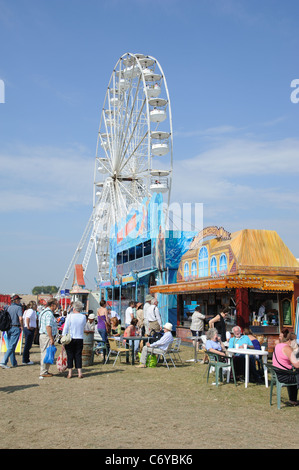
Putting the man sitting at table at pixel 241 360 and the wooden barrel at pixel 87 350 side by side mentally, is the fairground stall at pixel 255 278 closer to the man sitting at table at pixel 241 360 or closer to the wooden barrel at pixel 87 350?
the man sitting at table at pixel 241 360

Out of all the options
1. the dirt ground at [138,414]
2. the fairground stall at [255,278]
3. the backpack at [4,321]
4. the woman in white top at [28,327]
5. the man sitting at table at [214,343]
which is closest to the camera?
the dirt ground at [138,414]

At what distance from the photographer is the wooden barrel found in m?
10.6

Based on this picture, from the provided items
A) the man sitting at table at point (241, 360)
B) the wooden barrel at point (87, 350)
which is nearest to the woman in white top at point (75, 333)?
the wooden barrel at point (87, 350)

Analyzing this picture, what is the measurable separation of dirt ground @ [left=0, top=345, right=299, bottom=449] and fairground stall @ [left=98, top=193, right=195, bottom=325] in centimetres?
1175

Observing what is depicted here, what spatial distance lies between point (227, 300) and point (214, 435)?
10.4 meters

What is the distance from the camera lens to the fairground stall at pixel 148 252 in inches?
829

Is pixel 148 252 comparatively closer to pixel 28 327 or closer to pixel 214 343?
pixel 28 327

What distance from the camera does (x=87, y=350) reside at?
10.7 m

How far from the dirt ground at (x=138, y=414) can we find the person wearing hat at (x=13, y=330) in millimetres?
853

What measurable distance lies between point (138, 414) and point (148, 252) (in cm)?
1846

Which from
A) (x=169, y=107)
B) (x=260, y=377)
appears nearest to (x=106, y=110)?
(x=169, y=107)

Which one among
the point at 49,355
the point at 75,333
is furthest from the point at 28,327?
the point at 75,333

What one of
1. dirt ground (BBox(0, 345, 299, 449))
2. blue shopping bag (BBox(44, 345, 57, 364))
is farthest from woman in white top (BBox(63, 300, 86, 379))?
dirt ground (BBox(0, 345, 299, 449))

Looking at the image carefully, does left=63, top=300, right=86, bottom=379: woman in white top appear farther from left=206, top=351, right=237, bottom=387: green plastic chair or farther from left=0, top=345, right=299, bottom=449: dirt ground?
left=206, top=351, right=237, bottom=387: green plastic chair
